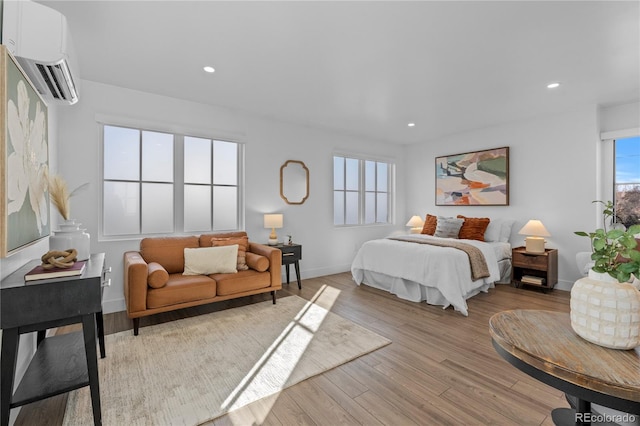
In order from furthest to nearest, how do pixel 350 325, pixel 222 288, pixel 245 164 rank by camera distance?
1. pixel 245 164
2. pixel 222 288
3. pixel 350 325

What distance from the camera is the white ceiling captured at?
2102mm

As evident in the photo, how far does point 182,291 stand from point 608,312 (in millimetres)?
3130

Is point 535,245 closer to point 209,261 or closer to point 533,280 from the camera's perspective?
point 533,280

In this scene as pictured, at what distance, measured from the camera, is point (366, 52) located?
2.65 metres

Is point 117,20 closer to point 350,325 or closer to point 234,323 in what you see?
point 234,323

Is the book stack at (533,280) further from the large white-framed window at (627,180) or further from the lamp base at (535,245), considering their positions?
the large white-framed window at (627,180)

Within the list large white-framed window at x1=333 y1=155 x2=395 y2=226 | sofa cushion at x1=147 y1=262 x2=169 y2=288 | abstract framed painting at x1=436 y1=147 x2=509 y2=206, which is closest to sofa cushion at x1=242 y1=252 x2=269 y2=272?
sofa cushion at x1=147 y1=262 x2=169 y2=288

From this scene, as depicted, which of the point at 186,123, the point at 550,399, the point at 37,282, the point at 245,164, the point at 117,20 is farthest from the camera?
the point at 245,164

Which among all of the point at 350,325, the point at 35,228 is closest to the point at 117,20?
the point at 35,228

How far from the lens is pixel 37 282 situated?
1.46 m

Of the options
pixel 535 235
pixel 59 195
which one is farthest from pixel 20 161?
pixel 535 235

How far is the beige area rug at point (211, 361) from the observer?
1795mm

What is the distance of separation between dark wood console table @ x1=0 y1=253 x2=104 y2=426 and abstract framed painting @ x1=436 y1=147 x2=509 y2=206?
548 centimetres

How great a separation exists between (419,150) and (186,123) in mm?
4610
